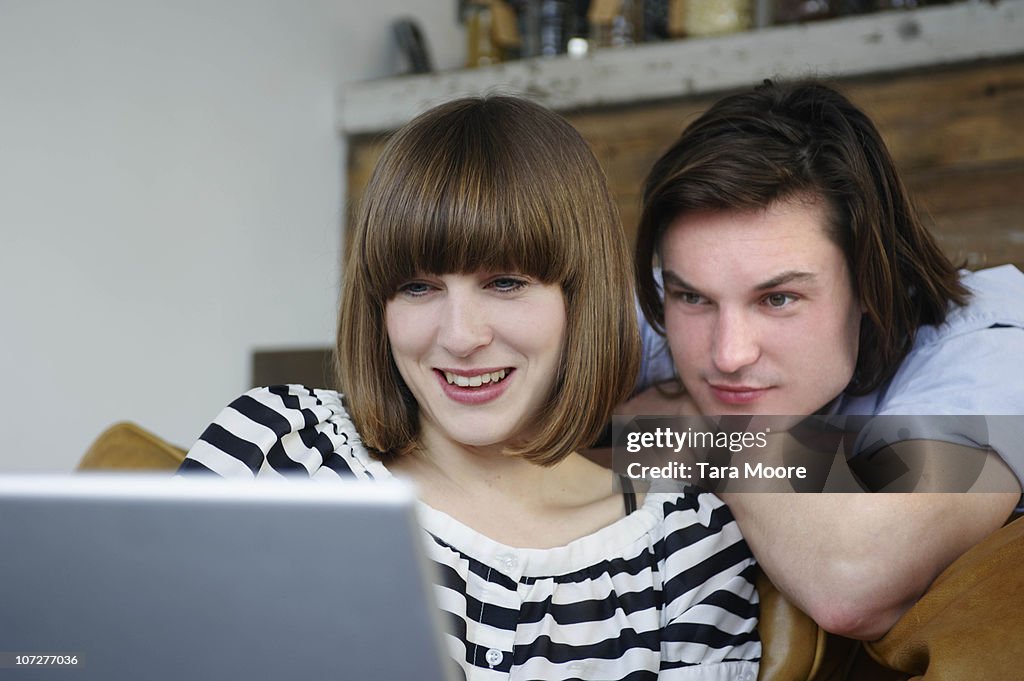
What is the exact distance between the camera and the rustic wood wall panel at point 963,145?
210 centimetres

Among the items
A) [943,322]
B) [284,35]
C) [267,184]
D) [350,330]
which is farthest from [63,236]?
[943,322]

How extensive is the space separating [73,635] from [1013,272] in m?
1.34

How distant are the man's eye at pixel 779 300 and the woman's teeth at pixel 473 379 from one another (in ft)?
1.39

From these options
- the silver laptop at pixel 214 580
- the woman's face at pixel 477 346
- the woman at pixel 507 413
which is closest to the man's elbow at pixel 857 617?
the woman at pixel 507 413

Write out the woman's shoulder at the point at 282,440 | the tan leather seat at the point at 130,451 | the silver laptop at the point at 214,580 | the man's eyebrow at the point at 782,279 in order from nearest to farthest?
the silver laptop at the point at 214,580, the woman's shoulder at the point at 282,440, the man's eyebrow at the point at 782,279, the tan leather seat at the point at 130,451

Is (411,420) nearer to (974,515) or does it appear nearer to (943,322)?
(974,515)

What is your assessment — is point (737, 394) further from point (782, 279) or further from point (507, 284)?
point (507, 284)

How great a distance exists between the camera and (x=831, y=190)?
1.34 m

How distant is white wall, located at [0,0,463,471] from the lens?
184 cm

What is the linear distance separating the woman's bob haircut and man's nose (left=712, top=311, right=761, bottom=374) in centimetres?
15

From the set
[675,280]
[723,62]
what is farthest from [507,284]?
[723,62]

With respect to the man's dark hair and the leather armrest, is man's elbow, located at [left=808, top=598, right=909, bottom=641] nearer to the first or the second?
the leather armrest

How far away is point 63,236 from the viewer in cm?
191

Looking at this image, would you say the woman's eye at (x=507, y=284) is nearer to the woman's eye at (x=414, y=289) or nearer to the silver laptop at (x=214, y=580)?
the woman's eye at (x=414, y=289)
